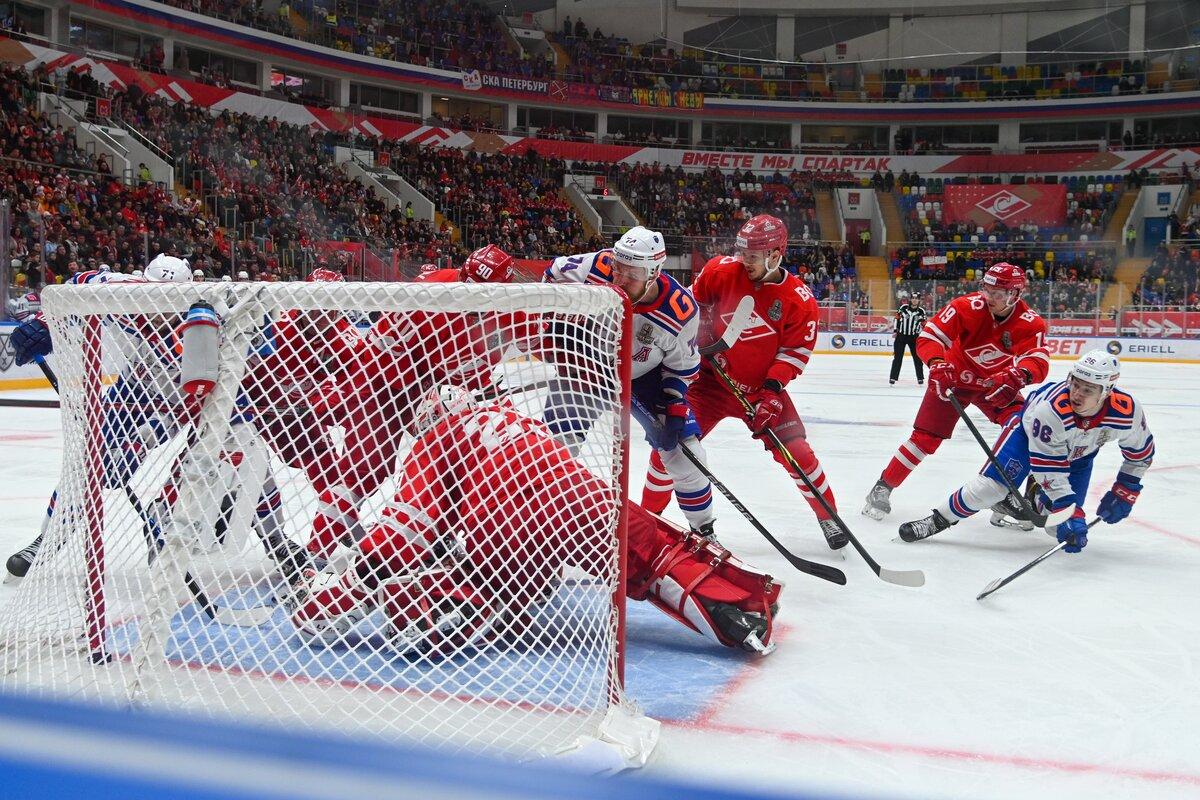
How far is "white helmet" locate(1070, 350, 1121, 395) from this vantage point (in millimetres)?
3285

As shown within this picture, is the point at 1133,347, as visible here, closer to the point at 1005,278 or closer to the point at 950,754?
the point at 1005,278

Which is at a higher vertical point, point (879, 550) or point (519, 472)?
point (519, 472)

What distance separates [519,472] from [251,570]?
55cm

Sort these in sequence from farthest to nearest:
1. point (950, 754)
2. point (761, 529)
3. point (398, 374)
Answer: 1. point (761, 529)
2. point (398, 374)
3. point (950, 754)

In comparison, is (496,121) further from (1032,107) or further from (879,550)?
(879,550)

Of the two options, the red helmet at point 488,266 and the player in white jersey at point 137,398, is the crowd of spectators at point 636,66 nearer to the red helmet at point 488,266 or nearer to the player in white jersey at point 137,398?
the red helmet at point 488,266

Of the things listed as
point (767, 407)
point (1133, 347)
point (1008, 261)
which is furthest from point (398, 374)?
point (1008, 261)

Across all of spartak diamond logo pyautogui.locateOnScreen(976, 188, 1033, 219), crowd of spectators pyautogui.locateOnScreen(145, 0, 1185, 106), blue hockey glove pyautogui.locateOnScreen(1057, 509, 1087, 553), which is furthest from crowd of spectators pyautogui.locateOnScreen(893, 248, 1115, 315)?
blue hockey glove pyautogui.locateOnScreen(1057, 509, 1087, 553)

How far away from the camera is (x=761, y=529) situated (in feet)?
10.1

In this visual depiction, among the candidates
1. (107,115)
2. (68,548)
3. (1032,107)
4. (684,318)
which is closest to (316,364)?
(68,548)

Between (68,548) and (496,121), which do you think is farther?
(496,121)

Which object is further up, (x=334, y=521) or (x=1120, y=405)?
(x=1120, y=405)

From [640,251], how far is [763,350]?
1.17m

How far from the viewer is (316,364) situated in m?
1.97
